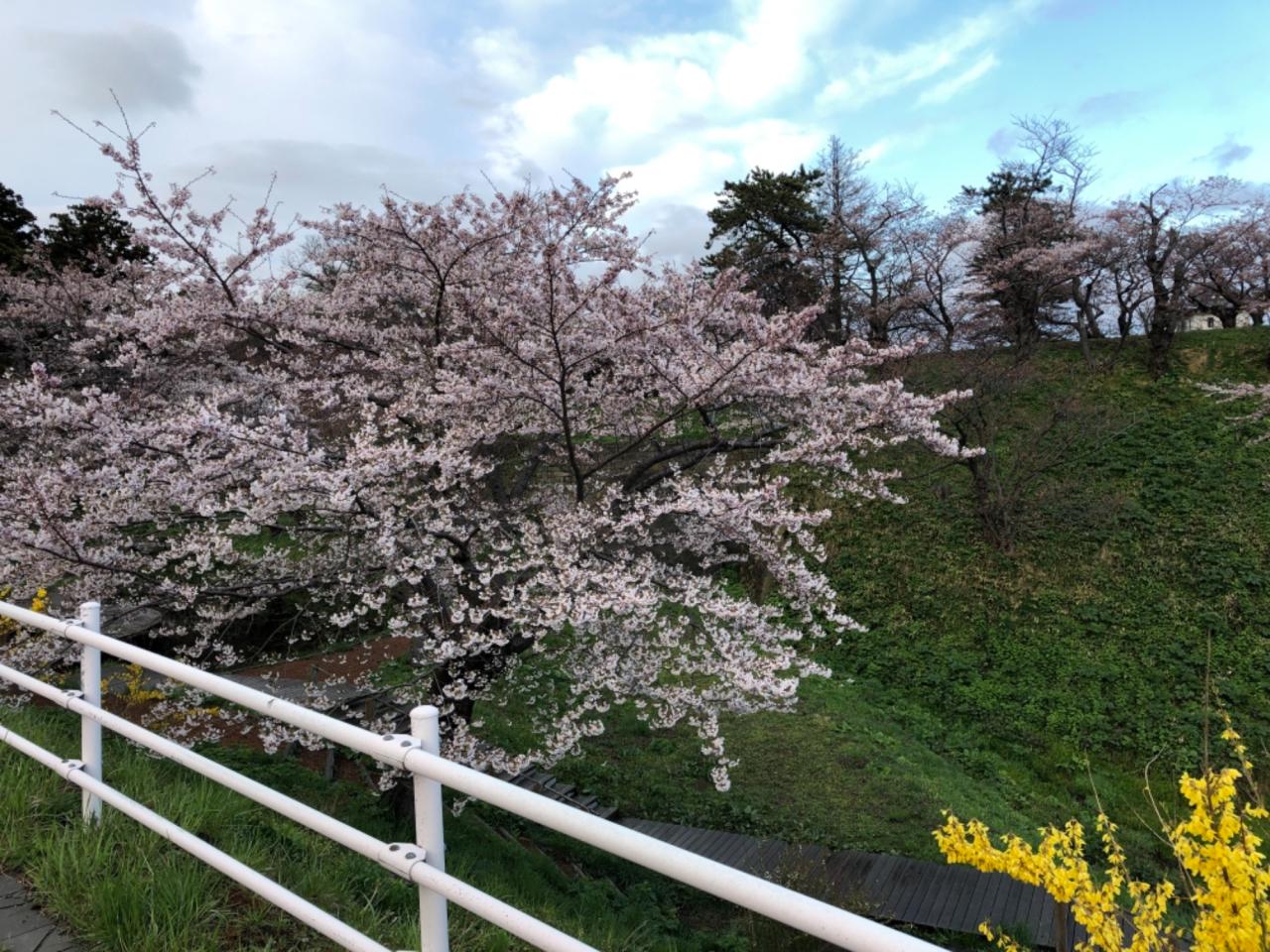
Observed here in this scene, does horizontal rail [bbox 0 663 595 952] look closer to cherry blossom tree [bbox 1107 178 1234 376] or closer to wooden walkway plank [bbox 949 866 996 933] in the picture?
wooden walkway plank [bbox 949 866 996 933]

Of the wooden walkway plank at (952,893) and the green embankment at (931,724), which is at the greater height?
the green embankment at (931,724)

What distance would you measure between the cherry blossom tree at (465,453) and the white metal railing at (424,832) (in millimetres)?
2322

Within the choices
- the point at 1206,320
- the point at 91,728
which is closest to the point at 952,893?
the point at 91,728

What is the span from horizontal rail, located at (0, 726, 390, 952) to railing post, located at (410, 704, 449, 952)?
0.12 m

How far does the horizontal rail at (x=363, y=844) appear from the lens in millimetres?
1338

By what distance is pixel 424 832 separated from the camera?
166 centimetres

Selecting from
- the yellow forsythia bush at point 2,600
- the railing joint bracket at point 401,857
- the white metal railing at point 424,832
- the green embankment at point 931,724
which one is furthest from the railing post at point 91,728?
the yellow forsythia bush at point 2,600

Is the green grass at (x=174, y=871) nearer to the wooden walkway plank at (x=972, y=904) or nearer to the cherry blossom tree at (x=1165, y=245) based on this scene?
the wooden walkway plank at (x=972, y=904)

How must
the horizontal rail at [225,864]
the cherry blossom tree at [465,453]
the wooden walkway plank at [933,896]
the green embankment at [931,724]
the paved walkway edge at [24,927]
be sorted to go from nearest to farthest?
the horizontal rail at [225,864] < the paved walkway edge at [24,927] < the green embankment at [931,724] < the cherry blossom tree at [465,453] < the wooden walkway plank at [933,896]

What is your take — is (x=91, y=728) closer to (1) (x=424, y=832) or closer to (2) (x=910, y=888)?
(1) (x=424, y=832)

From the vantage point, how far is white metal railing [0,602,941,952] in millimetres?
1144

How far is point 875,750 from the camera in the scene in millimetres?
9570

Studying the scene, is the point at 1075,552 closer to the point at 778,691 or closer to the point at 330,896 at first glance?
the point at 778,691

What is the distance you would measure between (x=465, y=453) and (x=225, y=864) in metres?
3.88
